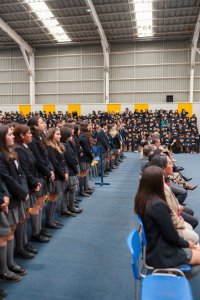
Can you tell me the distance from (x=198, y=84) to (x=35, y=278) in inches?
648

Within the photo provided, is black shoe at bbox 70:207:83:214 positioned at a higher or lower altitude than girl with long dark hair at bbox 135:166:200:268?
lower

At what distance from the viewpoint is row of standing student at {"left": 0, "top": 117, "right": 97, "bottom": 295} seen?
3.09m

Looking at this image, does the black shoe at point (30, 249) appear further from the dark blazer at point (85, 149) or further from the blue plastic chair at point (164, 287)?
the dark blazer at point (85, 149)

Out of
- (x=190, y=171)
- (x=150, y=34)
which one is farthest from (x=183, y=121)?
(x=190, y=171)

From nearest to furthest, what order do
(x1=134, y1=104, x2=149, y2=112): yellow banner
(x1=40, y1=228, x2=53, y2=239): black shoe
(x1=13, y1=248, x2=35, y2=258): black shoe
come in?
(x1=13, y1=248, x2=35, y2=258): black shoe → (x1=40, y1=228, x2=53, y2=239): black shoe → (x1=134, y1=104, x2=149, y2=112): yellow banner

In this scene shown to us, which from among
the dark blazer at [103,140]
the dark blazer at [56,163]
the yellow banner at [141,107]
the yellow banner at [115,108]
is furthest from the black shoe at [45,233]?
the yellow banner at [141,107]

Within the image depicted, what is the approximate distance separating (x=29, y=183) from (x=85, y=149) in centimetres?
283

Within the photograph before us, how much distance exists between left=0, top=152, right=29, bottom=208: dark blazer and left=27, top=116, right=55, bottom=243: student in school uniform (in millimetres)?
753

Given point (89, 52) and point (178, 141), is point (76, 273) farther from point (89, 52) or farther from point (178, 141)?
point (89, 52)

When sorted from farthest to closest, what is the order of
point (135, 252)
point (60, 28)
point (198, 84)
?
1. point (198, 84)
2. point (60, 28)
3. point (135, 252)

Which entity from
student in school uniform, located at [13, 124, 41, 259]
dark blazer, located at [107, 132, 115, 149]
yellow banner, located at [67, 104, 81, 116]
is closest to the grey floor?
student in school uniform, located at [13, 124, 41, 259]

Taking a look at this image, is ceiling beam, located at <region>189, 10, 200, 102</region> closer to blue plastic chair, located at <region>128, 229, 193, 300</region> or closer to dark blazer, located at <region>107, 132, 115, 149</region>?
dark blazer, located at <region>107, 132, 115, 149</region>

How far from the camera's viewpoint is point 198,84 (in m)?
17.5

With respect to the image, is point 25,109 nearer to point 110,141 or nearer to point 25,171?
point 110,141
